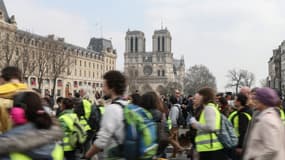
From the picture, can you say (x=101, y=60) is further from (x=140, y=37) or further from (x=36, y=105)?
(x=36, y=105)

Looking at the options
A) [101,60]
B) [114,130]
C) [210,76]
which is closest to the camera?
[114,130]

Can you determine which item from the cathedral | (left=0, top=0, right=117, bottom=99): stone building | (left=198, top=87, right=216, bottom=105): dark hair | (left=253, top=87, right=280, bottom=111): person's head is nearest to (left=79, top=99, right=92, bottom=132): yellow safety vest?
(left=198, top=87, right=216, bottom=105): dark hair

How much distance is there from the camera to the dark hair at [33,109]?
13.5 feet

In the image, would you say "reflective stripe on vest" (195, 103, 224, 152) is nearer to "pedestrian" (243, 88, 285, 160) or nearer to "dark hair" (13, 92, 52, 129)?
"pedestrian" (243, 88, 285, 160)

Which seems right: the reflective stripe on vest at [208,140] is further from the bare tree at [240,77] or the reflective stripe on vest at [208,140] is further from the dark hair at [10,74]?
the bare tree at [240,77]

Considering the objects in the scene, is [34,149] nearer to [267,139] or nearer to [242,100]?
[267,139]

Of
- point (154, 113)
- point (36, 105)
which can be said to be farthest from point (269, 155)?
point (154, 113)

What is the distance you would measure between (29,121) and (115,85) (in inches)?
57.1

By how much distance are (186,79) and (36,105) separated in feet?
491

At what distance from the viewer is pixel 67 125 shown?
8289 mm

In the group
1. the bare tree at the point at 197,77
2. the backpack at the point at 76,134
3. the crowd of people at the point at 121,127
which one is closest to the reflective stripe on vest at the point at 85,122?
the crowd of people at the point at 121,127

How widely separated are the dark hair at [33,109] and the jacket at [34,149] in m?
0.06

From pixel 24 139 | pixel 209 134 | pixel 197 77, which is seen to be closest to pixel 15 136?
pixel 24 139

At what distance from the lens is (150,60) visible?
6447 inches
